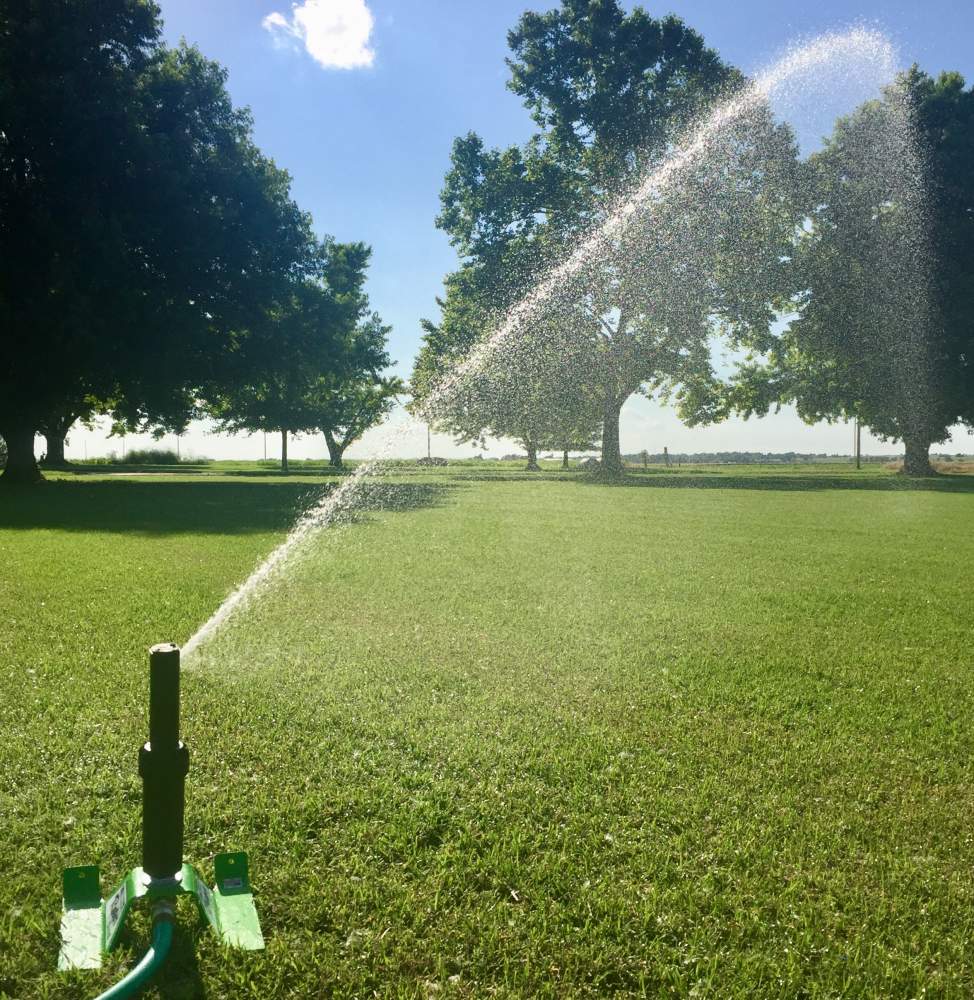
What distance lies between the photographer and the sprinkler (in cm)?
193

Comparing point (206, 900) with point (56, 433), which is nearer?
point (206, 900)

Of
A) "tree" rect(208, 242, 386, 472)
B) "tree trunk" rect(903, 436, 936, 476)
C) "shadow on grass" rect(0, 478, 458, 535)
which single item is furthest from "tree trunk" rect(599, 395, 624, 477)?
"shadow on grass" rect(0, 478, 458, 535)

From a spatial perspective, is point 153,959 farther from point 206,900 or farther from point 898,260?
point 898,260

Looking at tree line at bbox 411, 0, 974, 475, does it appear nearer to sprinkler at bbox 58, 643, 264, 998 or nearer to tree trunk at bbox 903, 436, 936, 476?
tree trunk at bbox 903, 436, 936, 476

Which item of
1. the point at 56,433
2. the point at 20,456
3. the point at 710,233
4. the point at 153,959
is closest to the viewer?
the point at 153,959

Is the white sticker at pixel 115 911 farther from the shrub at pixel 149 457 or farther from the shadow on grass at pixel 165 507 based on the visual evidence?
the shrub at pixel 149 457

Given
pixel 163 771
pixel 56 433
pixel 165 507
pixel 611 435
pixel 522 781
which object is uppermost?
pixel 56 433

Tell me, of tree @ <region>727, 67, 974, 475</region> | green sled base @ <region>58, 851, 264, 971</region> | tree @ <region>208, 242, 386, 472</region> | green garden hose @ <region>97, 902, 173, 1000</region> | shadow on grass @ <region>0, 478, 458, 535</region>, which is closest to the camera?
green garden hose @ <region>97, 902, 173, 1000</region>

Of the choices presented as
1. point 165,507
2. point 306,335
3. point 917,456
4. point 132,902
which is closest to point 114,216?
point 306,335

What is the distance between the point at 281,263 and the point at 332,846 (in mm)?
25599

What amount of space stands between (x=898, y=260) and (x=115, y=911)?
38505mm

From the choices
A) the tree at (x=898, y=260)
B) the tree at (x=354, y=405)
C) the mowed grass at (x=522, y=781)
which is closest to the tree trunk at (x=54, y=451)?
the tree at (x=354, y=405)

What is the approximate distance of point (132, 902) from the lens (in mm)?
2162

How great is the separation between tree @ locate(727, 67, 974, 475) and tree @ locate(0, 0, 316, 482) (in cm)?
2306
